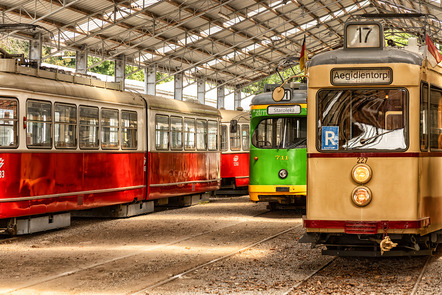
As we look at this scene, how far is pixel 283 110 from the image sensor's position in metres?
16.6

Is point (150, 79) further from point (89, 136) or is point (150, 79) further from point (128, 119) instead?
point (89, 136)

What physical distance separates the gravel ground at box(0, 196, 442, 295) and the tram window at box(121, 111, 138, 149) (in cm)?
239

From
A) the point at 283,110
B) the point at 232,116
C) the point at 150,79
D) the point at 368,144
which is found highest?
the point at 150,79

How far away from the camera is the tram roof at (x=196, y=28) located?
2800 centimetres

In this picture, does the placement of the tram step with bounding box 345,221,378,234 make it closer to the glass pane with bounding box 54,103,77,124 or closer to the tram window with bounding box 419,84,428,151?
the tram window with bounding box 419,84,428,151

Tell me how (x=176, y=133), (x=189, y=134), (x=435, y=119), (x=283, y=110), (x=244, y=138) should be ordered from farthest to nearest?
(x=244, y=138)
(x=189, y=134)
(x=176, y=133)
(x=283, y=110)
(x=435, y=119)

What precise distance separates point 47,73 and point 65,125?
1069 millimetres

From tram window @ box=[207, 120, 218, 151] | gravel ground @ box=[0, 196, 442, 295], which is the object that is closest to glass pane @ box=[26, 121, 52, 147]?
gravel ground @ box=[0, 196, 442, 295]

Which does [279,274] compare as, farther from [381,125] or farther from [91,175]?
[91,175]

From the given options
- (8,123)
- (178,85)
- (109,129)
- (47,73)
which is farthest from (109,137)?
(178,85)

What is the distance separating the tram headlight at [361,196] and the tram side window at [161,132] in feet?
33.3

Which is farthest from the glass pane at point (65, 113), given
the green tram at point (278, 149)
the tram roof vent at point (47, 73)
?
the green tram at point (278, 149)

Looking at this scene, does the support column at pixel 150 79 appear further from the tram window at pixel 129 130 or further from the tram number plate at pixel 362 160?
the tram number plate at pixel 362 160

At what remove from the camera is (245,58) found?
147 ft
